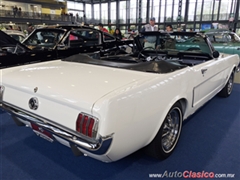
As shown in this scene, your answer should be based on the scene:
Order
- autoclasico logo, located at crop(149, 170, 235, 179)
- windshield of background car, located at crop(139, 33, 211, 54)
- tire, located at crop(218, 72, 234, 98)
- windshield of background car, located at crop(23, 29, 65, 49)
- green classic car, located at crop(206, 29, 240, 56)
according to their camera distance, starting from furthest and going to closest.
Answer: green classic car, located at crop(206, 29, 240, 56) < windshield of background car, located at crop(23, 29, 65, 49) < tire, located at crop(218, 72, 234, 98) < windshield of background car, located at crop(139, 33, 211, 54) < autoclasico logo, located at crop(149, 170, 235, 179)

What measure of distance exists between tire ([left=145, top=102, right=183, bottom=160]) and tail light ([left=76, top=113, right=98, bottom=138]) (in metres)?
0.80

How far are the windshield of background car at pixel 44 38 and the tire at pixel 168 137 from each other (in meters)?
3.55

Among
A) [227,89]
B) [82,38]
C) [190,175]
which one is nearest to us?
[190,175]

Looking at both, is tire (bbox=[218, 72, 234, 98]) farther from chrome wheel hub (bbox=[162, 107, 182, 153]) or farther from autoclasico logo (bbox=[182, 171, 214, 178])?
autoclasico logo (bbox=[182, 171, 214, 178])

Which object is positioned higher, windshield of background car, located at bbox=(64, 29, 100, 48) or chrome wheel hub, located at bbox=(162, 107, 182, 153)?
windshield of background car, located at bbox=(64, 29, 100, 48)

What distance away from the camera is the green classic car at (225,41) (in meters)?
6.99

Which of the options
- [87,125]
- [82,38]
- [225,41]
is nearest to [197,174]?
[87,125]

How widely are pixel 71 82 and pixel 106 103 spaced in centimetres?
56

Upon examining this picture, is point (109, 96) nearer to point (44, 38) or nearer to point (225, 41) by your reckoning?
point (44, 38)

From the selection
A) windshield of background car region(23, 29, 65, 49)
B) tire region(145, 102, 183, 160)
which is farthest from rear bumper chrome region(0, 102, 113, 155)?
windshield of background car region(23, 29, 65, 49)

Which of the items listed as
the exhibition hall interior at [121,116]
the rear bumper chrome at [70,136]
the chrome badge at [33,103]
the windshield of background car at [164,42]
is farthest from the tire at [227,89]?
the chrome badge at [33,103]

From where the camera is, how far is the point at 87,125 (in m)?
1.43

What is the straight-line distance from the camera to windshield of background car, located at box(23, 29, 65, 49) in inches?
192

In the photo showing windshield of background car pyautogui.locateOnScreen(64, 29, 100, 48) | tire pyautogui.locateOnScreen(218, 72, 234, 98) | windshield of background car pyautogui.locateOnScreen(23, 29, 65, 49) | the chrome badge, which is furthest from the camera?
windshield of background car pyautogui.locateOnScreen(64, 29, 100, 48)
